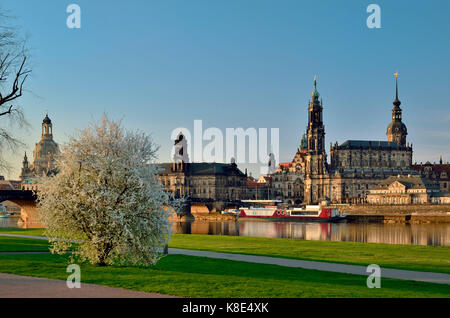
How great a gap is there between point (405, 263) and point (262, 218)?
104392 mm

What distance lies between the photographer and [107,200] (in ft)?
73.6

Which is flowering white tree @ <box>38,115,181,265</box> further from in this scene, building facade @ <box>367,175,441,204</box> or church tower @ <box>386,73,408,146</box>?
church tower @ <box>386,73,408,146</box>

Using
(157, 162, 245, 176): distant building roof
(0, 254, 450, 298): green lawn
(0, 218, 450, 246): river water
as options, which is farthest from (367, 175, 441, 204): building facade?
(0, 254, 450, 298): green lawn

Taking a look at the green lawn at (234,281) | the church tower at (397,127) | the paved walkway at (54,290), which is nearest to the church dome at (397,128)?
the church tower at (397,127)

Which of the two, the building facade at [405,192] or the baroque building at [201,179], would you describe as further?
the baroque building at [201,179]

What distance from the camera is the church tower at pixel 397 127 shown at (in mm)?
194750

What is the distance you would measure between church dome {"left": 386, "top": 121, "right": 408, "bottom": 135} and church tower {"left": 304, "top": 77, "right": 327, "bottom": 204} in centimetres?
2495

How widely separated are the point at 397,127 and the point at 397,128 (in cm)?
37

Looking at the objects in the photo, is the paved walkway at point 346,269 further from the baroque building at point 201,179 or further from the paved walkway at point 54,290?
the baroque building at point 201,179

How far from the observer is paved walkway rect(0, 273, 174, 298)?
14906 mm

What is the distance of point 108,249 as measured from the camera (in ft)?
76.3

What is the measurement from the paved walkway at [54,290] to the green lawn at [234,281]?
2.54ft

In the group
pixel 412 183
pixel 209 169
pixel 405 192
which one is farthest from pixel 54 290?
pixel 209 169
